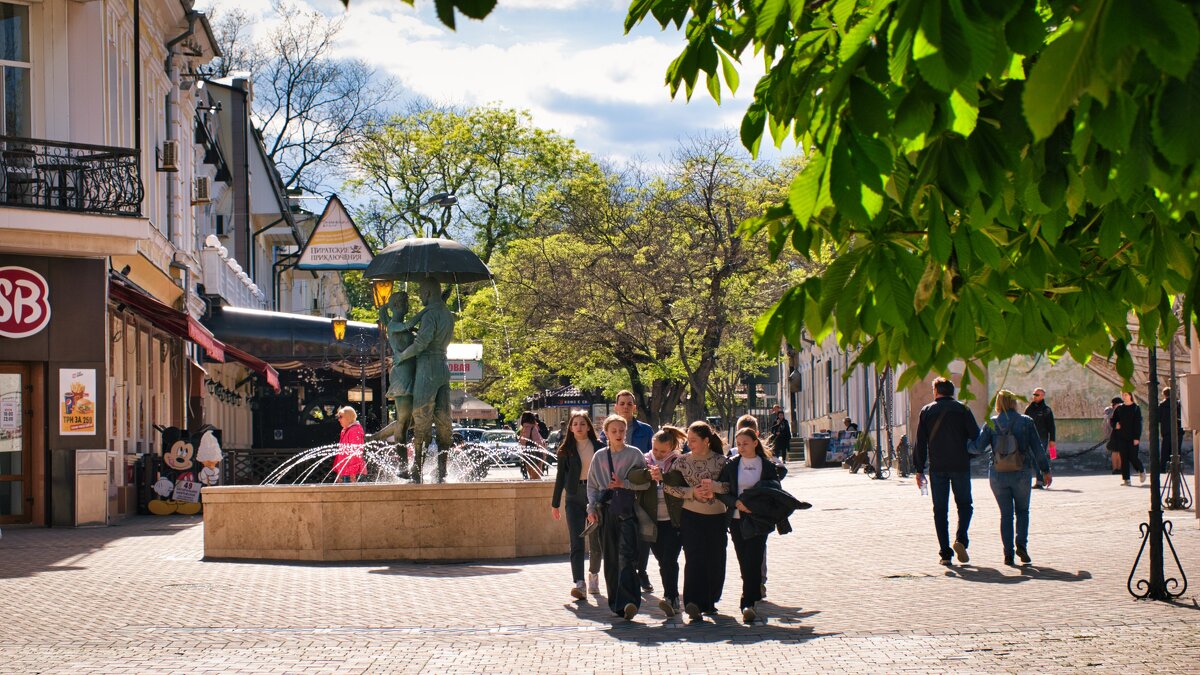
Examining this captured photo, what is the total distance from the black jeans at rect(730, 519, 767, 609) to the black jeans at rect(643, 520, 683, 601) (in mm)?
501

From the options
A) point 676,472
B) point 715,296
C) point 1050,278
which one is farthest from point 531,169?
point 1050,278

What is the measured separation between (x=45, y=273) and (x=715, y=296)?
24653mm

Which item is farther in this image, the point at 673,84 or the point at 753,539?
the point at 753,539

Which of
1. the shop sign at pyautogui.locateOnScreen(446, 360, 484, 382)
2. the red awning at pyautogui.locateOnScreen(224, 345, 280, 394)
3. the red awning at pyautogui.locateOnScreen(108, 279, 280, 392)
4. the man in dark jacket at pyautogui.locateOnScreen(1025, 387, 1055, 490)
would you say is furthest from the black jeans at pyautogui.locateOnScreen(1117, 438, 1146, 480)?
the shop sign at pyautogui.locateOnScreen(446, 360, 484, 382)

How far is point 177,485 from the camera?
86.7 ft

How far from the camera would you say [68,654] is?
1006 centimetres

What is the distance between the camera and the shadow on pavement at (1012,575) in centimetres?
1359

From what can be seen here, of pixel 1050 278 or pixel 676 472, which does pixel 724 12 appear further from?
pixel 676 472

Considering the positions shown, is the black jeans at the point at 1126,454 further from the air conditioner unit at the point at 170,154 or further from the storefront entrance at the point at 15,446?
the storefront entrance at the point at 15,446

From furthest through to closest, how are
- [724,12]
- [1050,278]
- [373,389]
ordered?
1. [373,389]
2. [1050,278]
3. [724,12]

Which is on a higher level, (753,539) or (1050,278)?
(1050,278)

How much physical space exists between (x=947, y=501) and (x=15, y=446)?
14374mm

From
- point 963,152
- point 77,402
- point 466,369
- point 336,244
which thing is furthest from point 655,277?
point 963,152

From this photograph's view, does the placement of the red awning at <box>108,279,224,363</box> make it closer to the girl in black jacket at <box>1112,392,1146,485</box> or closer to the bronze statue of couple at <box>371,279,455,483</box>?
the bronze statue of couple at <box>371,279,455,483</box>
